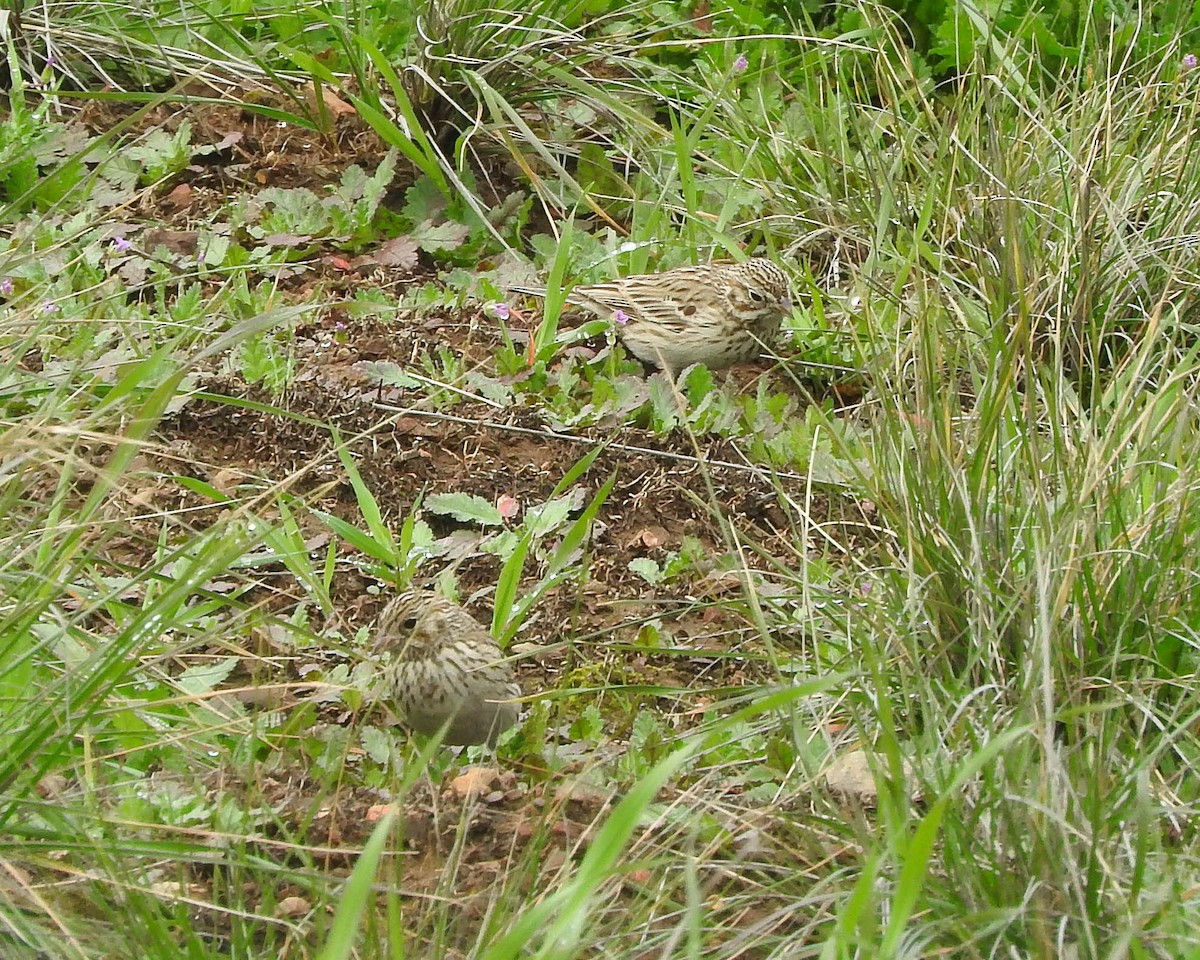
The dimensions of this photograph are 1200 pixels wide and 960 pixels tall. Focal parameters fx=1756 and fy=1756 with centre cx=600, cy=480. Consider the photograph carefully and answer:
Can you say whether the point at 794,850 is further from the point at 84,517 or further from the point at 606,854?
the point at 84,517

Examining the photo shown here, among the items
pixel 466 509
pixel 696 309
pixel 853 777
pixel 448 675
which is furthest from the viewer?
pixel 696 309

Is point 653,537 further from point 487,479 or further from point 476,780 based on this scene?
point 476,780

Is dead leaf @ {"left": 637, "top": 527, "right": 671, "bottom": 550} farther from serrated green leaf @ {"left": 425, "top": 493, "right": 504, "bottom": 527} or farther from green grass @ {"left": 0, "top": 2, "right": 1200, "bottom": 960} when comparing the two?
serrated green leaf @ {"left": 425, "top": 493, "right": 504, "bottom": 527}

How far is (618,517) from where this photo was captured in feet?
16.3

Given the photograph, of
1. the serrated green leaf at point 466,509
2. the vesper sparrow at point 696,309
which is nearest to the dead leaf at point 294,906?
the serrated green leaf at point 466,509

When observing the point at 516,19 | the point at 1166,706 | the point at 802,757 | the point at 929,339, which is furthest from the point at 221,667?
the point at 516,19

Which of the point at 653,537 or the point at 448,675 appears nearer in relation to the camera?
the point at 448,675

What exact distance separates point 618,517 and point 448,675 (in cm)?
112

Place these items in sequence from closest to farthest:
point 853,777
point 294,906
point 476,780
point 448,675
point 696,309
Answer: point 294,906, point 853,777, point 476,780, point 448,675, point 696,309

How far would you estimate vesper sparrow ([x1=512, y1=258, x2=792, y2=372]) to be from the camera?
564 centimetres

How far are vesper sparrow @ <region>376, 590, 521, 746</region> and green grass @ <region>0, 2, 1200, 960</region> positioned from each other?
10cm

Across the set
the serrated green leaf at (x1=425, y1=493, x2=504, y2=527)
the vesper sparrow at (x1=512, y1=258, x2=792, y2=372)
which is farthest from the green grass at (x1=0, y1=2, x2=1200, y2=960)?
the vesper sparrow at (x1=512, y1=258, x2=792, y2=372)

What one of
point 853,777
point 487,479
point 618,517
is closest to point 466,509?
point 487,479

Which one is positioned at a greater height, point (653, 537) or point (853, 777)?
point (853, 777)
